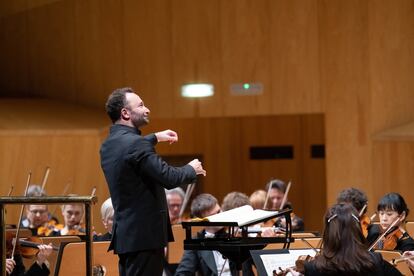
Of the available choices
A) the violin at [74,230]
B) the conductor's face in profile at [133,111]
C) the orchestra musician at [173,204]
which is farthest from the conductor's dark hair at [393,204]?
the orchestra musician at [173,204]

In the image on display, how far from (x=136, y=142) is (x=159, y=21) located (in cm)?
567

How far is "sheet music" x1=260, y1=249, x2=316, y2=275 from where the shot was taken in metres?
4.17

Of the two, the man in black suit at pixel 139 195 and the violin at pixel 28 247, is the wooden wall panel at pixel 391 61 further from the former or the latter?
the man in black suit at pixel 139 195

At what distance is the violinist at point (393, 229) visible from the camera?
521 cm

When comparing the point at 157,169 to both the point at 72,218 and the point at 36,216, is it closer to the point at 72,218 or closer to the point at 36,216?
the point at 72,218

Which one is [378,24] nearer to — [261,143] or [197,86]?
[197,86]

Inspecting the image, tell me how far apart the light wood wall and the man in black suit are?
539 cm

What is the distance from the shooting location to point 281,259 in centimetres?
425

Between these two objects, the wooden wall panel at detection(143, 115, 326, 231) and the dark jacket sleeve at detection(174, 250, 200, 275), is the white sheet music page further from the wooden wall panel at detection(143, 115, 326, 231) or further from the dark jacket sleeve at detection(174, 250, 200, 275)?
the wooden wall panel at detection(143, 115, 326, 231)

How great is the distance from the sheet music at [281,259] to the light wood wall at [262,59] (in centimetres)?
482

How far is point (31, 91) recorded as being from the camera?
9969 mm

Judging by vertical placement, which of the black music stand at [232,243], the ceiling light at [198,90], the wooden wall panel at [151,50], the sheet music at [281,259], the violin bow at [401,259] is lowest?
the violin bow at [401,259]

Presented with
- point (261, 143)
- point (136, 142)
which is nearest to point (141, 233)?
point (136, 142)

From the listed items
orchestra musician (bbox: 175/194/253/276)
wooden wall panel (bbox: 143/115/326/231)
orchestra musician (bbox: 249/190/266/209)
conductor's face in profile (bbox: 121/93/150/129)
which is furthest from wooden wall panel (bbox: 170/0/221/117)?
conductor's face in profile (bbox: 121/93/150/129)
